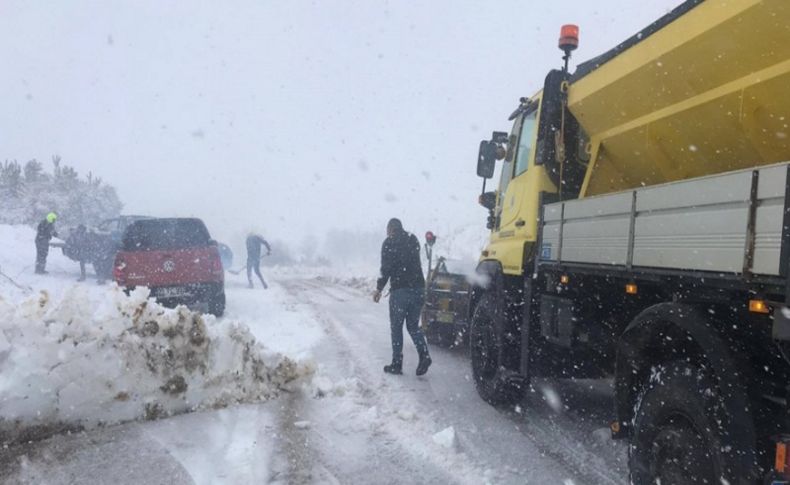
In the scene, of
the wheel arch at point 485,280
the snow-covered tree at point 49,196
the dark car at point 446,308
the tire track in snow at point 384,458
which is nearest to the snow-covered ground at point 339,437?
the tire track in snow at point 384,458

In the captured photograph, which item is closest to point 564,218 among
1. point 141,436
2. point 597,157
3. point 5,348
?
point 597,157

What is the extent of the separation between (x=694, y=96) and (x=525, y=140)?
2.39 meters

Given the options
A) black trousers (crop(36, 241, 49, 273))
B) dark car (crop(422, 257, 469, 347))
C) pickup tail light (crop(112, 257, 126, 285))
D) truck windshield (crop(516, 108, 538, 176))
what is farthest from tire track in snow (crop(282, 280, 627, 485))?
black trousers (crop(36, 241, 49, 273))

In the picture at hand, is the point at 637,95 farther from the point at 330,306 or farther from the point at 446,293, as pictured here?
the point at 330,306

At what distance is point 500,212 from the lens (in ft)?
21.1

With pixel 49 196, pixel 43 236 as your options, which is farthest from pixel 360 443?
pixel 49 196

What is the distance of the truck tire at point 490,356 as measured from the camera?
5.39 metres

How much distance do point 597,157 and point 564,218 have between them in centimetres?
84

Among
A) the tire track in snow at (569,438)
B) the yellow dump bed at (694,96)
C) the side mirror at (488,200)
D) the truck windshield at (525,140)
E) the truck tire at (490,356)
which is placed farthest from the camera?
the side mirror at (488,200)

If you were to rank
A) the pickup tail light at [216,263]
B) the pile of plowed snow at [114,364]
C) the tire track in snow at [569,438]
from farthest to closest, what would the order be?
the pickup tail light at [216,263] → the pile of plowed snow at [114,364] → the tire track in snow at [569,438]

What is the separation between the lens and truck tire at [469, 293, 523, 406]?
5.39m

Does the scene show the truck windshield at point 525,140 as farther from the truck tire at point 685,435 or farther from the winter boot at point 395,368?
the truck tire at point 685,435

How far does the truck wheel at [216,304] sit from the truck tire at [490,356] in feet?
18.1

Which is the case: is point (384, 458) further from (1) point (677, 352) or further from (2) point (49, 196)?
(2) point (49, 196)
